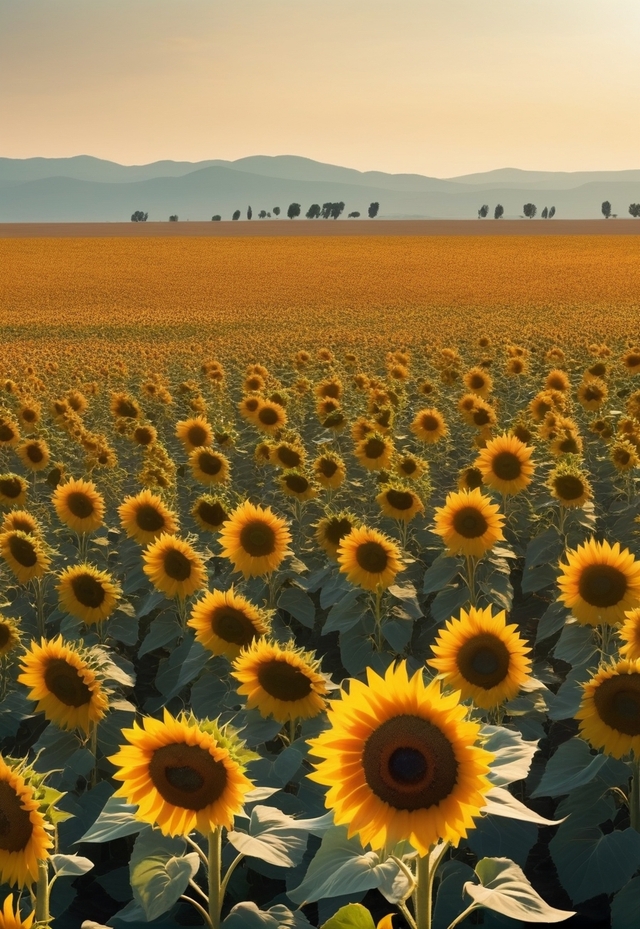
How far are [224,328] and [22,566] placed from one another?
2261cm

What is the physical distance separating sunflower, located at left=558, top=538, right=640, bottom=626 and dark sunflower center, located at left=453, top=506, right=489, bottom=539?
3.20 feet

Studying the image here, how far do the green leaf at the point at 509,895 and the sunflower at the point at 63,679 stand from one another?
1.94 meters

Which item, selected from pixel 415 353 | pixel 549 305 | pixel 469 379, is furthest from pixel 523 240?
pixel 469 379

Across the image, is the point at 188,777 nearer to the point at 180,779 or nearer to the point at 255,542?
the point at 180,779

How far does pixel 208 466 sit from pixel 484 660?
4.49 m

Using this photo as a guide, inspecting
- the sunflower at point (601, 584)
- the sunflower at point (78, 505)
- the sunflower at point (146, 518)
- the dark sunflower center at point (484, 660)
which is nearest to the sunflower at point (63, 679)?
the dark sunflower center at point (484, 660)

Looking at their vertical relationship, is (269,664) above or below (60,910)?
above

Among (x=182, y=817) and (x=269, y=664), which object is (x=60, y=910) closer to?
(x=269, y=664)

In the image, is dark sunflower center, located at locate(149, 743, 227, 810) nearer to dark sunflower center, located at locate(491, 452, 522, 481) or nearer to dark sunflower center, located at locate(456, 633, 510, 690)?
dark sunflower center, located at locate(456, 633, 510, 690)

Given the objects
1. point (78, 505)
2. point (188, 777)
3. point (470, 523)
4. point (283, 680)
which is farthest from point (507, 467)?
point (188, 777)

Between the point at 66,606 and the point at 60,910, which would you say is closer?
the point at 60,910

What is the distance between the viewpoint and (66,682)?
3908mm

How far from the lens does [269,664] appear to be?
3.81 m

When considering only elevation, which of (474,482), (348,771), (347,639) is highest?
(348,771)
